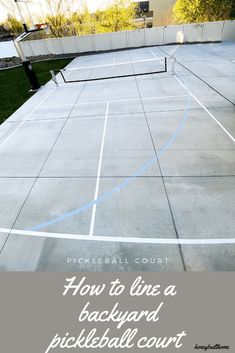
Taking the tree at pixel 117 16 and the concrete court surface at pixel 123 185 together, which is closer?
the concrete court surface at pixel 123 185

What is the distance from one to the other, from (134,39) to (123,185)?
28732mm

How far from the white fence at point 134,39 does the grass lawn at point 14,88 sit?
5.26 m

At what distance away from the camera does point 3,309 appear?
422 cm

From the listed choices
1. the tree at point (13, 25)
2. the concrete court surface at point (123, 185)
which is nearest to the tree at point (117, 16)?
the tree at point (13, 25)

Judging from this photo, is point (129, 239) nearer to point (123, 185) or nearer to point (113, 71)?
point (123, 185)

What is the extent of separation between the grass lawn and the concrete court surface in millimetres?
2734

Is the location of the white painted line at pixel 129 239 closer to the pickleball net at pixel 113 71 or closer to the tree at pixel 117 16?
the pickleball net at pixel 113 71

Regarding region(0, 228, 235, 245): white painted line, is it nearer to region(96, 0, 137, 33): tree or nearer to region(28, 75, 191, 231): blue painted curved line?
region(28, 75, 191, 231): blue painted curved line

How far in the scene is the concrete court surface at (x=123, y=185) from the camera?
4863mm

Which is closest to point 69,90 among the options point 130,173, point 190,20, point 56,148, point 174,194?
point 56,148

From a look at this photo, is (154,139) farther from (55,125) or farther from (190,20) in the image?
(190,20)

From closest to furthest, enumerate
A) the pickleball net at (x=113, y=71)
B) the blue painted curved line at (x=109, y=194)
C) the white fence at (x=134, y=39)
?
the blue painted curved line at (x=109, y=194) < the pickleball net at (x=113, y=71) < the white fence at (x=134, y=39)

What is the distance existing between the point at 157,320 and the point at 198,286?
1.02 m

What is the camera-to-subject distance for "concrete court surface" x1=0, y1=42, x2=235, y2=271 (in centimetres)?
486
